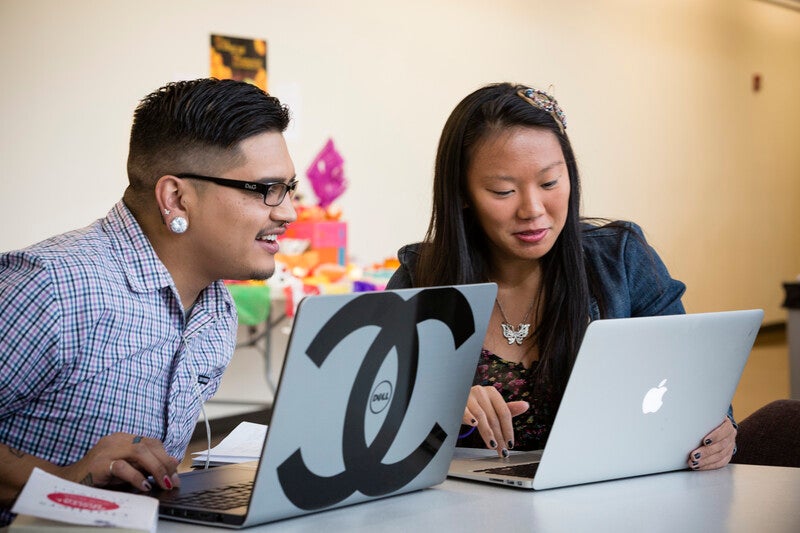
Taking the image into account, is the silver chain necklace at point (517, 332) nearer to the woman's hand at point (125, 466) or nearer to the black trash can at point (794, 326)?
the woman's hand at point (125, 466)

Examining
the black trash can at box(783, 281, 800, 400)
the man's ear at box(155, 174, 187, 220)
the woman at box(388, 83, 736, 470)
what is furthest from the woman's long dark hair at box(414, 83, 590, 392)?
the black trash can at box(783, 281, 800, 400)

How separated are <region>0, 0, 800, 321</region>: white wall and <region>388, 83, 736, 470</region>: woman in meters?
3.29

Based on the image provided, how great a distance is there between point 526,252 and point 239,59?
3.87 meters

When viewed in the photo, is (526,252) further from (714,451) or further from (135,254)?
(135,254)

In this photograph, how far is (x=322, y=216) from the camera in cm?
559

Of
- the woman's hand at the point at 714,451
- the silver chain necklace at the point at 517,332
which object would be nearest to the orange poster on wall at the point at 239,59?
the silver chain necklace at the point at 517,332

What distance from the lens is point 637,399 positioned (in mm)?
1523

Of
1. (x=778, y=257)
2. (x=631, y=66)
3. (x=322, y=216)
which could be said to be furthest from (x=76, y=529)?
(x=778, y=257)

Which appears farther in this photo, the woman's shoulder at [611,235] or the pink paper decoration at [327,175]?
the pink paper decoration at [327,175]

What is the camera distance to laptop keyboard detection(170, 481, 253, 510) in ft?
4.39

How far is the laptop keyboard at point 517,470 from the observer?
1.55 m

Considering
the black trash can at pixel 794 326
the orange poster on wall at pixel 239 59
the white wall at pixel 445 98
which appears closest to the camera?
the white wall at pixel 445 98

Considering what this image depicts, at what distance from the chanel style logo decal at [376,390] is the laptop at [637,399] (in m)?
0.18

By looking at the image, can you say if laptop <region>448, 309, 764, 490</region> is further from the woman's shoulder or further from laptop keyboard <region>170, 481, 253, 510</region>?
the woman's shoulder
